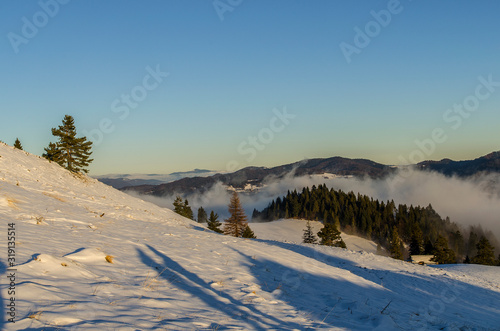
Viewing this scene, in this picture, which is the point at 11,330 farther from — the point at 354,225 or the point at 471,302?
the point at 354,225

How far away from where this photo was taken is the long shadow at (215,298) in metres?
5.77

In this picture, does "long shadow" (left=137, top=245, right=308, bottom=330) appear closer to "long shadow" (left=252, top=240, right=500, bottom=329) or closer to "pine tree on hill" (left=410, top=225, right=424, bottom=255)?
"long shadow" (left=252, top=240, right=500, bottom=329)

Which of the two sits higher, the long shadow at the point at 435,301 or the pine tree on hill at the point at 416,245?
the long shadow at the point at 435,301

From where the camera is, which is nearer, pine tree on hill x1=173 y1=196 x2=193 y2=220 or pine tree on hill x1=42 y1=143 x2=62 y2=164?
pine tree on hill x1=42 y1=143 x2=62 y2=164

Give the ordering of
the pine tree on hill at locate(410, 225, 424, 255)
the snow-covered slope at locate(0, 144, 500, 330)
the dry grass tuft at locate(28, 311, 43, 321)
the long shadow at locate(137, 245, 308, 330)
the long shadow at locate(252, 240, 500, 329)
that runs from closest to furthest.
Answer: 1. the dry grass tuft at locate(28, 311, 43, 321)
2. the snow-covered slope at locate(0, 144, 500, 330)
3. the long shadow at locate(137, 245, 308, 330)
4. the long shadow at locate(252, 240, 500, 329)
5. the pine tree on hill at locate(410, 225, 424, 255)

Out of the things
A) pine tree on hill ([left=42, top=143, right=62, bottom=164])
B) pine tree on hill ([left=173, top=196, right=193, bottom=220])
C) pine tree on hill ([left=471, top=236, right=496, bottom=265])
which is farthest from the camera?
pine tree on hill ([left=173, top=196, right=193, bottom=220])

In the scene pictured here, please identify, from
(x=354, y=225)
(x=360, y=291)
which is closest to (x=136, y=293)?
(x=360, y=291)

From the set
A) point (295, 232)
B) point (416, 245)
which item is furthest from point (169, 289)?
point (295, 232)

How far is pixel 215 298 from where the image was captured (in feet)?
22.0

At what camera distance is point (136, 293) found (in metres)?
5.84

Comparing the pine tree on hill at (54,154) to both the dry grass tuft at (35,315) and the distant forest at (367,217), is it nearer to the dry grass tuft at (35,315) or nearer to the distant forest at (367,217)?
the dry grass tuft at (35,315)

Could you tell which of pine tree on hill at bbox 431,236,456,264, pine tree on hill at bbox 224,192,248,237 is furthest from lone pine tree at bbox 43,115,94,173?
pine tree on hill at bbox 431,236,456,264

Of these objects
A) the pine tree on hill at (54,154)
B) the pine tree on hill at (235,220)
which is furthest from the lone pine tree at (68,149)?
the pine tree on hill at (235,220)

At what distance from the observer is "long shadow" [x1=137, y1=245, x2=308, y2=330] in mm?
5773
